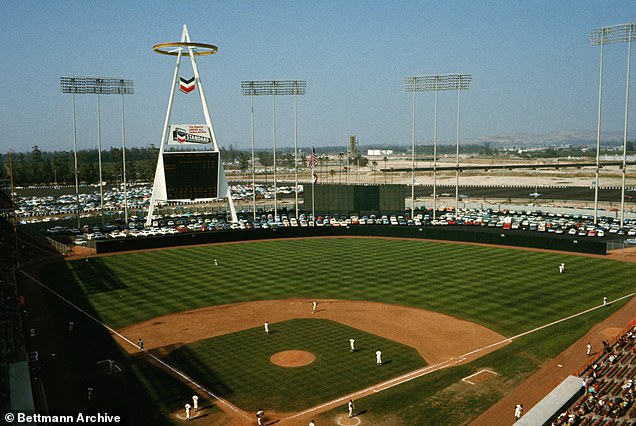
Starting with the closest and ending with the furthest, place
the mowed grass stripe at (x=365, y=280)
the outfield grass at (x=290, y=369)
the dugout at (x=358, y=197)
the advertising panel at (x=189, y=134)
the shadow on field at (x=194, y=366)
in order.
A: the outfield grass at (x=290, y=369) → the shadow on field at (x=194, y=366) → the mowed grass stripe at (x=365, y=280) → the advertising panel at (x=189, y=134) → the dugout at (x=358, y=197)

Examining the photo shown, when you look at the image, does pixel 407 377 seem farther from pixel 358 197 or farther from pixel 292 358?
pixel 358 197

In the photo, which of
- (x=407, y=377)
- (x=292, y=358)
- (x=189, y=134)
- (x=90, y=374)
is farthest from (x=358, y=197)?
(x=90, y=374)

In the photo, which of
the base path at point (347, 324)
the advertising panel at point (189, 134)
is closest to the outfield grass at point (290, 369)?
the base path at point (347, 324)

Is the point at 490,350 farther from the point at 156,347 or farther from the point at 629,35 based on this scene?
the point at 629,35

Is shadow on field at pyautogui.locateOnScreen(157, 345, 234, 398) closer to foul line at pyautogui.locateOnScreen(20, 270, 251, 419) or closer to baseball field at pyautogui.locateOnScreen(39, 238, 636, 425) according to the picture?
baseball field at pyautogui.locateOnScreen(39, 238, 636, 425)

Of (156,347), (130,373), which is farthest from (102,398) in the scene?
(156,347)

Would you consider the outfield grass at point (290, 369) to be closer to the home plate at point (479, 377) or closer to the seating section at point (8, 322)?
the home plate at point (479, 377)

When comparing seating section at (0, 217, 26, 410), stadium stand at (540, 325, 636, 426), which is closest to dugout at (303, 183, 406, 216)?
seating section at (0, 217, 26, 410)
